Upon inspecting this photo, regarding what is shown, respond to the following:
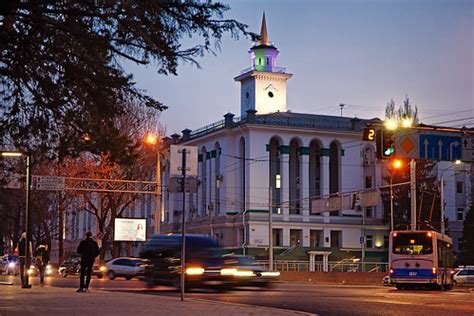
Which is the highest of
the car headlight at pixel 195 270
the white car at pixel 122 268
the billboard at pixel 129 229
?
the billboard at pixel 129 229

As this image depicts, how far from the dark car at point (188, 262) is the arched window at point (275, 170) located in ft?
174

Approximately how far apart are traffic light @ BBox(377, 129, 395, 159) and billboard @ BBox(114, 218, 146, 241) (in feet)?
104

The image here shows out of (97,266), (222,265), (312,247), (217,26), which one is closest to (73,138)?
(217,26)

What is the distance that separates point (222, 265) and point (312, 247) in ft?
179

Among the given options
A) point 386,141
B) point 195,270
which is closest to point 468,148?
point 386,141

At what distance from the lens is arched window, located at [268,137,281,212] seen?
273 ft

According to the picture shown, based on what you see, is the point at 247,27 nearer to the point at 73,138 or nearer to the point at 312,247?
the point at 73,138

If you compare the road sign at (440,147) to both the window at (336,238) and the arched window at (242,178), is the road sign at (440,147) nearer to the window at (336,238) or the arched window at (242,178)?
the arched window at (242,178)

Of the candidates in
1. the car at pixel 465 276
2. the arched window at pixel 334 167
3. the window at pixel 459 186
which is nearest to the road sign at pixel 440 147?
the car at pixel 465 276

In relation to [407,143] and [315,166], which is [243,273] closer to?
[407,143]

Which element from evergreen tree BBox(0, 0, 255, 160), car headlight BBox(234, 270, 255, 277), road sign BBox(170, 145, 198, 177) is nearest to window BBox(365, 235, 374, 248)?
car headlight BBox(234, 270, 255, 277)

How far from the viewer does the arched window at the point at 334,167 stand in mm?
87188

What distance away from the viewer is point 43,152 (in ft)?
55.9

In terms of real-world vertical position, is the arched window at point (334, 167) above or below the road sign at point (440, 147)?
above
